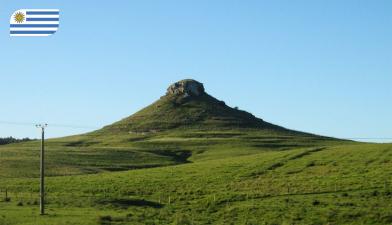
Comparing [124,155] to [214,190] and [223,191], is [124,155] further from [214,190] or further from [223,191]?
[223,191]

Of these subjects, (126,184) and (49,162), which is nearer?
(126,184)

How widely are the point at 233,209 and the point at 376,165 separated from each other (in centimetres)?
3317

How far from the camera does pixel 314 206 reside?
219 feet

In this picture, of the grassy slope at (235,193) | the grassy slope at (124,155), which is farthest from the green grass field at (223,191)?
the grassy slope at (124,155)

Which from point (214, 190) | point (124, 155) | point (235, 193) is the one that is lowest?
point (235, 193)

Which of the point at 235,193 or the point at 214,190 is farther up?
the point at 214,190

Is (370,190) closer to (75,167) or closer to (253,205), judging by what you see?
(253,205)

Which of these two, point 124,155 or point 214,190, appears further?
point 124,155

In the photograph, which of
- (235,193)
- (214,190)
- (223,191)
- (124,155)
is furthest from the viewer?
(124,155)

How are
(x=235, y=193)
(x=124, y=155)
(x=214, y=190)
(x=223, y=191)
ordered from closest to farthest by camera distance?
(x=235, y=193) → (x=223, y=191) → (x=214, y=190) → (x=124, y=155)

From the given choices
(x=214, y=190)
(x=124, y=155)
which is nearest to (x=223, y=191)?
(x=214, y=190)

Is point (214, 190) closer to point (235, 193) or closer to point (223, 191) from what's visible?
point (223, 191)

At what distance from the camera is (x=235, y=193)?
78.9 m

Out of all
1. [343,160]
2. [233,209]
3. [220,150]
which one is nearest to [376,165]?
[343,160]
